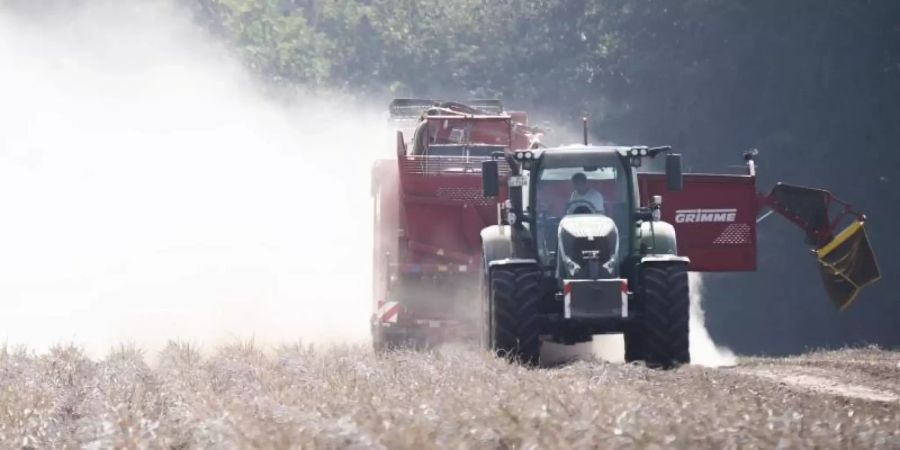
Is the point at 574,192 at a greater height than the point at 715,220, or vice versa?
the point at 574,192

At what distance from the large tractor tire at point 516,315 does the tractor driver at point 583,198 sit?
3.79 feet

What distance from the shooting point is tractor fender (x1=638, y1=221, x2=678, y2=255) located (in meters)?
17.8

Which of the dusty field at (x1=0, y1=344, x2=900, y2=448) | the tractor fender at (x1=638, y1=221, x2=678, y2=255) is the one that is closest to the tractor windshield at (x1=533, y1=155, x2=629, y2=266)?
the tractor fender at (x1=638, y1=221, x2=678, y2=255)

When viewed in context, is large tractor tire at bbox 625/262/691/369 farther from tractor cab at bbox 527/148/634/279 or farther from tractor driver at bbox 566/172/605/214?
tractor driver at bbox 566/172/605/214

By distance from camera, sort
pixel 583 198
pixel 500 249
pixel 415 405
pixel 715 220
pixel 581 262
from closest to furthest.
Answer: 1. pixel 415 405
2. pixel 581 262
3. pixel 583 198
4. pixel 500 249
5. pixel 715 220

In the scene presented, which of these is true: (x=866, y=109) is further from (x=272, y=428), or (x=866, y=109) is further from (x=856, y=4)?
(x=272, y=428)

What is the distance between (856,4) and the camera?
146 feet

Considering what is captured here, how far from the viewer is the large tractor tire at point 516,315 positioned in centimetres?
1680

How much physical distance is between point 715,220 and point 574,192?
415cm

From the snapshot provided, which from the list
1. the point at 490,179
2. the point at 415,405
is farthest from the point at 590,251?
the point at 415,405

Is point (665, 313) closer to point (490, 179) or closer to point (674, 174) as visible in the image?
point (674, 174)

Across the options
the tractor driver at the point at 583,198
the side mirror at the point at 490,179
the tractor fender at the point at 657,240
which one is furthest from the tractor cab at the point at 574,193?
the side mirror at the point at 490,179

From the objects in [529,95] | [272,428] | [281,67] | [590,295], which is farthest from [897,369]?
[281,67]

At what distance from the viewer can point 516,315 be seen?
16.8 m
